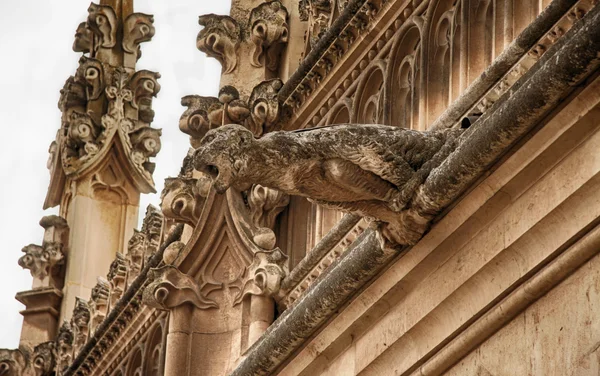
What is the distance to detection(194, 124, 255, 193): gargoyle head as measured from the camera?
9594 millimetres

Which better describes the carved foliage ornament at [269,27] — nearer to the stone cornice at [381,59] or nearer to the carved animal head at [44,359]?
the stone cornice at [381,59]

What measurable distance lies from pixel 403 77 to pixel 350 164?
258 centimetres

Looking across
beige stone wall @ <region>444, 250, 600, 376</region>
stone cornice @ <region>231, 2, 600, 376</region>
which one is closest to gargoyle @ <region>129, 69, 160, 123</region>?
stone cornice @ <region>231, 2, 600, 376</region>

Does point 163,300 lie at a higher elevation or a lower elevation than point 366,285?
higher

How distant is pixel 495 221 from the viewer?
9.44 meters

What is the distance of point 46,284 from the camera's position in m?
20.8

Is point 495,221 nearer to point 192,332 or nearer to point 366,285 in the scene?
point 366,285

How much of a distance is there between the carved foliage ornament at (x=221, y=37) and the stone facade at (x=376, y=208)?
0.02 meters

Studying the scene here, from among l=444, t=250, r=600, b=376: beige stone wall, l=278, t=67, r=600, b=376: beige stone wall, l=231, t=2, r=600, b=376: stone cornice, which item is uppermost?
l=231, t=2, r=600, b=376: stone cornice

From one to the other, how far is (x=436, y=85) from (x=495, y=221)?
2.52m

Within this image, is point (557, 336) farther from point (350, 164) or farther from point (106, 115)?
point (106, 115)

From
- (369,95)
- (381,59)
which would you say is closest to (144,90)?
(369,95)

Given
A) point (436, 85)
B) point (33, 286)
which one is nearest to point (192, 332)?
point (436, 85)

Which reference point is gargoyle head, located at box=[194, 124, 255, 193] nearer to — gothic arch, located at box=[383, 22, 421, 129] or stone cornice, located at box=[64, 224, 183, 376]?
gothic arch, located at box=[383, 22, 421, 129]
